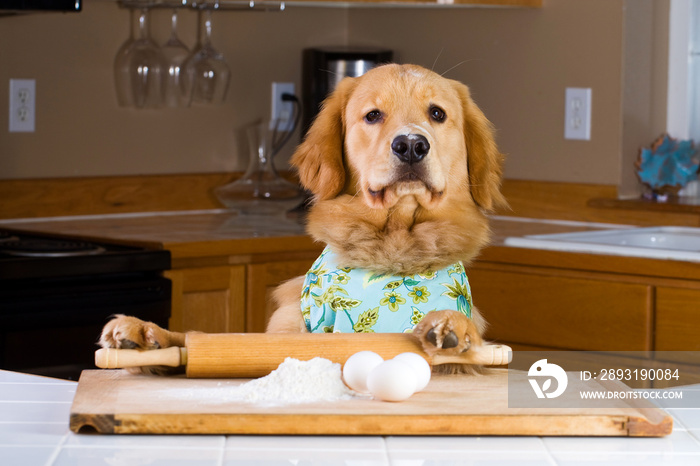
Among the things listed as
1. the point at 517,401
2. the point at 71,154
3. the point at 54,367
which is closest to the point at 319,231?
the point at 517,401

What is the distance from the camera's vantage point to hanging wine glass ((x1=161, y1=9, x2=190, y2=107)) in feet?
9.88

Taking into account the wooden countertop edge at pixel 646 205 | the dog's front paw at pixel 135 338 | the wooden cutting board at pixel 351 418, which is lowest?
the wooden cutting board at pixel 351 418

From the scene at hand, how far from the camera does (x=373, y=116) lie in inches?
65.6

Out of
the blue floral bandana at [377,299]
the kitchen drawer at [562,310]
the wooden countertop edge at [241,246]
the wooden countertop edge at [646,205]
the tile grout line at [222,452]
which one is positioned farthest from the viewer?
the wooden countertop edge at [646,205]

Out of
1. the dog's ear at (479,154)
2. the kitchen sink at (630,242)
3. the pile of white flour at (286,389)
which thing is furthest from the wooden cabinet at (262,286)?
the pile of white flour at (286,389)

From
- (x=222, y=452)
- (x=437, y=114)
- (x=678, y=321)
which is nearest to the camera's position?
(x=222, y=452)

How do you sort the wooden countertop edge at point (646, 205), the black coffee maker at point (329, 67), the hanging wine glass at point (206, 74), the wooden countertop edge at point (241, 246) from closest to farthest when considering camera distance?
1. the wooden countertop edge at point (241, 246)
2. the wooden countertop edge at point (646, 205)
3. the hanging wine glass at point (206, 74)
4. the black coffee maker at point (329, 67)

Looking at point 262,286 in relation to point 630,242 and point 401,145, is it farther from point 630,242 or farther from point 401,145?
point 401,145

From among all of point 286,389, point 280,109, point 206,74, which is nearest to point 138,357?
point 286,389

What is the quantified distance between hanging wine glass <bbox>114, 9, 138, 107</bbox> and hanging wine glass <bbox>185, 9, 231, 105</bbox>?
20cm

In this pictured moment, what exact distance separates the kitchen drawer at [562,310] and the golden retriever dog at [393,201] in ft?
2.65

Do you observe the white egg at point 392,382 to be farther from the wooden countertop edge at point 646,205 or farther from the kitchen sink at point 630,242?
the wooden countertop edge at point 646,205

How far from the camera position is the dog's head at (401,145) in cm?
158

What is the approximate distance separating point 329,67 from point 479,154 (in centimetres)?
157
